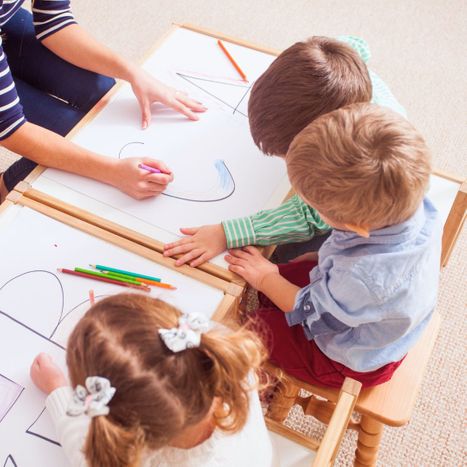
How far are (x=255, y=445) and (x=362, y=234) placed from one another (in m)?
0.32

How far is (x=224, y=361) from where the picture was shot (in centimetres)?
64

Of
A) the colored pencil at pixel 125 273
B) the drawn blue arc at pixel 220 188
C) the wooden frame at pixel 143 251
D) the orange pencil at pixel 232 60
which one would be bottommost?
the colored pencil at pixel 125 273

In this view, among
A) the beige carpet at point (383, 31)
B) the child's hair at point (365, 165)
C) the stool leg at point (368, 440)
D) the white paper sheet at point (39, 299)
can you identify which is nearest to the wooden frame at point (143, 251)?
the white paper sheet at point (39, 299)

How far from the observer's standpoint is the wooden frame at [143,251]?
0.86 metres

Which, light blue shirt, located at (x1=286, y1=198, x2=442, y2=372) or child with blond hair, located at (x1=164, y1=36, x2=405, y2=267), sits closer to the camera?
light blue shirt, located at (x1=286, y1=198, x2=442, y2=372)

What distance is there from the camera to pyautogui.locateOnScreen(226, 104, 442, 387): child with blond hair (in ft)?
2.30

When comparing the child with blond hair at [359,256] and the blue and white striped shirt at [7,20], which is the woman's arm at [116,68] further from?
the child with blond hair at [359,256]

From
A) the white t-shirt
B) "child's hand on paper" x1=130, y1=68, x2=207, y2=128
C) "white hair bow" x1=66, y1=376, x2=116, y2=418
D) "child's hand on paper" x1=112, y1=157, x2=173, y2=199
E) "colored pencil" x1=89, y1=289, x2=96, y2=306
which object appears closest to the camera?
"white hair bow" x1=66, y1=376, x2=116, y2=418

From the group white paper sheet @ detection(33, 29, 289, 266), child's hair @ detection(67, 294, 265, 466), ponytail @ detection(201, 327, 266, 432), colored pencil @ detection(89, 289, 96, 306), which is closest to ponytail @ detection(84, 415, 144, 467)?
child's hair @ detection(67, 294, 265, 466)

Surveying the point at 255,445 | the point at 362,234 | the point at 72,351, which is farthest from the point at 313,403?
the point at 72,351

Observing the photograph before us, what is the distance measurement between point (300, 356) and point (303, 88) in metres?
0.44

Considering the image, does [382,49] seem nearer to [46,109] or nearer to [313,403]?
[46,109]

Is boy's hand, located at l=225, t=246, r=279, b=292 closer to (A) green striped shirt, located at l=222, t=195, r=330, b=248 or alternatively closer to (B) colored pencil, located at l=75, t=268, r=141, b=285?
(A) green striped shirt, located at l=222, t=195, r=330, b=248

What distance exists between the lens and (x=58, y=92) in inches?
50.9
